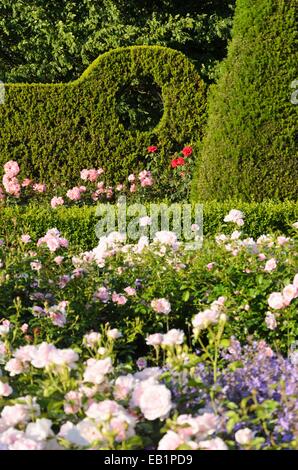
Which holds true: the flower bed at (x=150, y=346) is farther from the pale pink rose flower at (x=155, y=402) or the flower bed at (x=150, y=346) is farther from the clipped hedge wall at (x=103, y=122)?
the clipped hedge wall at (x=103, y=122)

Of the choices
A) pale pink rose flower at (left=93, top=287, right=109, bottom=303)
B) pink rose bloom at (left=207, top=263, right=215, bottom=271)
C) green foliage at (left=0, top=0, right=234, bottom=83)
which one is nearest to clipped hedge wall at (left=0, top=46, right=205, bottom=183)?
green foliage at (left=0, top=0, right=234, bottom=83)

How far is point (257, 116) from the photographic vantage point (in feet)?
21.9

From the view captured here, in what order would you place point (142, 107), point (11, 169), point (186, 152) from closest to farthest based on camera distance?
point (186, 152), point (11, 169), point (142, 107)

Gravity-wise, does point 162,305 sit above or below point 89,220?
above

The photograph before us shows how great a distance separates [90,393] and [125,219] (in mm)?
4276

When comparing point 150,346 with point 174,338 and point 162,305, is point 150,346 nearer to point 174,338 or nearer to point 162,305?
point 162,305

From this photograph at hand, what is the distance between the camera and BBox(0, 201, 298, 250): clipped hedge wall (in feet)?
20.6

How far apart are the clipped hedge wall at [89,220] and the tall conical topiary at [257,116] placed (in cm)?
27

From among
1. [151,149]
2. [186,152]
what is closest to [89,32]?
[151,149]

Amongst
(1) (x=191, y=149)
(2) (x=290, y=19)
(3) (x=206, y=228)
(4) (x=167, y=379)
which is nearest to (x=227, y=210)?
(3) (x=206, y=228)

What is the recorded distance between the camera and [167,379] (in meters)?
2.34

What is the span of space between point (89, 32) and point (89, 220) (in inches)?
288

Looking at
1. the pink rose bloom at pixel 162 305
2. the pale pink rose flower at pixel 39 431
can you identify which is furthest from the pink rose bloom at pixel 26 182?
the pale pink rose flower at pixel 39 431

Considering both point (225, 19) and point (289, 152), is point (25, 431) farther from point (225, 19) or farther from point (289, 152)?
point (225, 19)
